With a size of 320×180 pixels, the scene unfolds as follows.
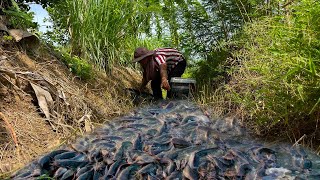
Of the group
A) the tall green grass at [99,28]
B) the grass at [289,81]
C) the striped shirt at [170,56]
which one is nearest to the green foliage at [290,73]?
the grass at [289,81]

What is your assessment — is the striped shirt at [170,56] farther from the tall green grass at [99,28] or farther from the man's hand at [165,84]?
the tall green grass at [99,28]

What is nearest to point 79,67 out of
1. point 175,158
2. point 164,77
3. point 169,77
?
point 164,77

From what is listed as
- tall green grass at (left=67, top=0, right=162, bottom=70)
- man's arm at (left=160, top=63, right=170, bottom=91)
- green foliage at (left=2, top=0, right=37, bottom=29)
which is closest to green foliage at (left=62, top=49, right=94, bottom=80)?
tall green grass at (left=67, top=0, right=162, bottom=70)

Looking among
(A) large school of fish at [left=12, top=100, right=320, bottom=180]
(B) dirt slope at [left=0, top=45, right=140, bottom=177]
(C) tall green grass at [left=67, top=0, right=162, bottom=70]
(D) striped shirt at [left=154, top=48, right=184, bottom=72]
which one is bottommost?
(A) large school of fish at [left=12, top=100, right=320, bottom=180]

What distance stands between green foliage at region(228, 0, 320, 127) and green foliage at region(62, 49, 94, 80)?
268 centimetres

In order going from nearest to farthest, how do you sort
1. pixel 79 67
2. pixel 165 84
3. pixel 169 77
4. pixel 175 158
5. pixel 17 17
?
pixel 175 158, pixel 17 17, pixel 79 67, pixel 165 84, pixel 169 77

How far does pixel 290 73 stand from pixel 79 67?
3.45 meters

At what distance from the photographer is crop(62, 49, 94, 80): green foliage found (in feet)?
18.9

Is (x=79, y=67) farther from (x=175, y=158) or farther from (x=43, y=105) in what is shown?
(x=175, y=158)

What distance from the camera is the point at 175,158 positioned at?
3.24 m

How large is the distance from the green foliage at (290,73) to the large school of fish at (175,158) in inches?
11.8

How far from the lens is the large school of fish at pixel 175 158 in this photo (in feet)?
9.89

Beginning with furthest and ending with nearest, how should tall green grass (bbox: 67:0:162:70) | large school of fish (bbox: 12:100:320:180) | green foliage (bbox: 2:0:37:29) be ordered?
tall green grass (bbox: 67:0:162:70), green foliage (bbox: 2:0:37:29), large school of fish (bbox: 12:100:320:180)

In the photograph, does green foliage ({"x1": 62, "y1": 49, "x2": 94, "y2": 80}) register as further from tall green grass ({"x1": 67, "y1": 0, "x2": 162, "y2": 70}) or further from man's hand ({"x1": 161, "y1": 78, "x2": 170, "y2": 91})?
man's hand ({"x1": 161, "y1": 78, "x2": 170, "y2": 91})
